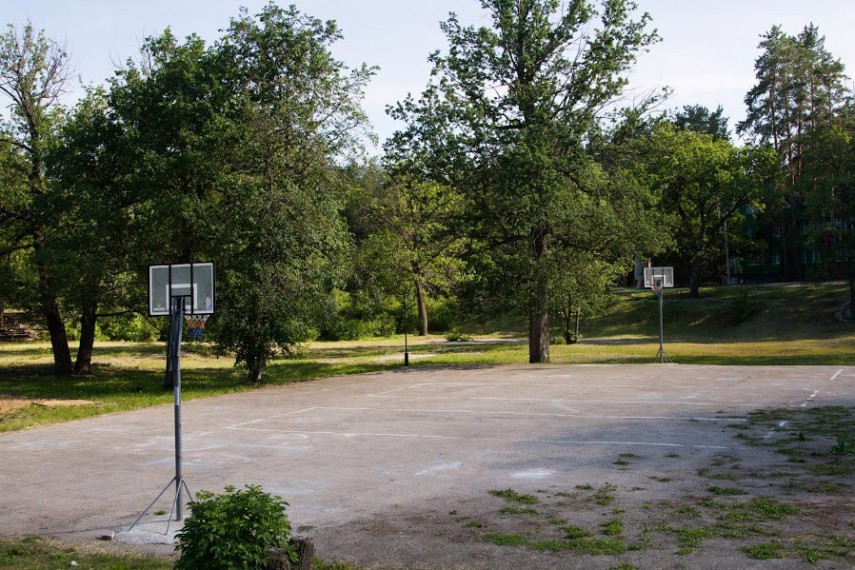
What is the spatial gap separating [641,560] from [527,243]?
23839mm

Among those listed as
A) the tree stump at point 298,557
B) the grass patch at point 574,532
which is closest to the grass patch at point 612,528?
the grass patch at point 574,532

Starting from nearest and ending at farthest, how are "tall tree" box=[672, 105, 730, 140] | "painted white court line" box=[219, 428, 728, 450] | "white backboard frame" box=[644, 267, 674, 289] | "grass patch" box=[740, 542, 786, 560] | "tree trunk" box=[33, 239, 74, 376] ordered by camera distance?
1. "grass patch" box=[740, 542, 786, 560]
2. "painted white court line" box=[219, 428, 728, 450]
3. "tree trunk" box=[33, 239, 74, 376]
4. "white backboard frame" box=[644, 267, 674, 289]
5. "tall tree" box=[672, 105, 730, 140]

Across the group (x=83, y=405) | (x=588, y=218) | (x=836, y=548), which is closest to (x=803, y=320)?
(x=588, y=218)

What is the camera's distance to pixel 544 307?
29938 mm

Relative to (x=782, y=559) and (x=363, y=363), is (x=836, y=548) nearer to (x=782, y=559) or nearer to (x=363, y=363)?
(x=782, y=559)

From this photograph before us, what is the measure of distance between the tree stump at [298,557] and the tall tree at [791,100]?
61062 millimetres

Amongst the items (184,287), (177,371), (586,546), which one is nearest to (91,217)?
(184,287)

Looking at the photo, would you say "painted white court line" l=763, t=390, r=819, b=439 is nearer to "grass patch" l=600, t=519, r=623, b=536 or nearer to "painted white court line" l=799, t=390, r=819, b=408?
"painted white court line" l=799, t=390, r=819, b=408

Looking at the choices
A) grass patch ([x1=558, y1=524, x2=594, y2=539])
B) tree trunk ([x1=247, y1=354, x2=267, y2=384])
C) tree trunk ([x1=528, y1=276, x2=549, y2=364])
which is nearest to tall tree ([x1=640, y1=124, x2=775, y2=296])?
tree trunk ([x1=528, y1=276, x2=549, y2=364])

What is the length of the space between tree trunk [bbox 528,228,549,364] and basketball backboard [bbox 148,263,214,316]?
21224 millimetres

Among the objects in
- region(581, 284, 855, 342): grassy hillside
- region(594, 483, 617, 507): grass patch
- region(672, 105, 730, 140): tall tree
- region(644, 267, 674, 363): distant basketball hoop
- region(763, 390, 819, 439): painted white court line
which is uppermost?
region(672, 105, 730, 140): tall tree

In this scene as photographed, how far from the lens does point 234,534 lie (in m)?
5.52

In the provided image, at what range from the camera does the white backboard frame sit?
1241 inches

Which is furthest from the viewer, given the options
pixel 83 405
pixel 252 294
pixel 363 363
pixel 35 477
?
pixel 363 363
